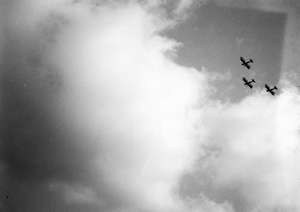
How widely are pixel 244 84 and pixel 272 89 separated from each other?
10.1 m

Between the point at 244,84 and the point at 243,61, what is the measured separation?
11101mm

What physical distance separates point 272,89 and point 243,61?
16.8 metres

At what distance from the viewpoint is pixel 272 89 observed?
10956cm

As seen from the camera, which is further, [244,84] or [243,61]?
[244,84]

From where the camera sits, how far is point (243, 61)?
10375 cm

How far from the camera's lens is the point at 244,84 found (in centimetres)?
11144
